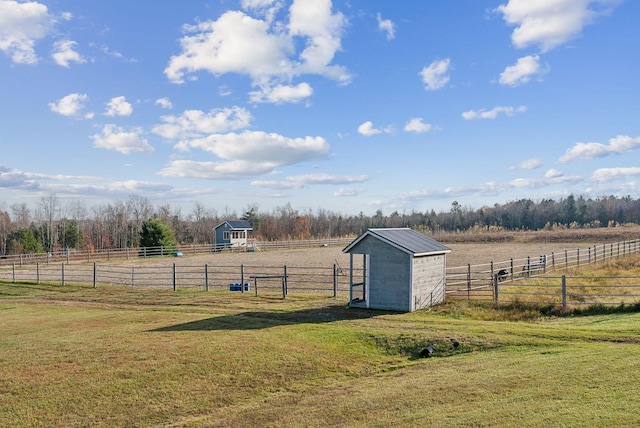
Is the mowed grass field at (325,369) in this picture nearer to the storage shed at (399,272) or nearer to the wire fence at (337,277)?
the storage shed at (399,272)

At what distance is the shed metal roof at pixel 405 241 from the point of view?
17.1m

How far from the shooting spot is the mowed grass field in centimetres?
776

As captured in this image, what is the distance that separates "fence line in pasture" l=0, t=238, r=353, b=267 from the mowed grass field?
31875mm

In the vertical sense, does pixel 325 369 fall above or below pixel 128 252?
below

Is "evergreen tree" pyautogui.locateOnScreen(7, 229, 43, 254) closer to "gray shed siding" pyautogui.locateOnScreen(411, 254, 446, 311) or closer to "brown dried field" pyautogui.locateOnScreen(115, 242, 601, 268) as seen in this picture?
"brown dried field" pyautogui.locateOnScreen(115, 242, 601, 268)

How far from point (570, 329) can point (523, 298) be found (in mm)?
4884

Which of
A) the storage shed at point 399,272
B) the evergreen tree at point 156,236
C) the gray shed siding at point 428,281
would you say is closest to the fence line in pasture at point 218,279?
the storage shed at point 399,272

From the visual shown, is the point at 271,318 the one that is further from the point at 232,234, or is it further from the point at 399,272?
the point at 232,234

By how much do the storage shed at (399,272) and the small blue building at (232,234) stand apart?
143 feet

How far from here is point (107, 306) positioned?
2042 centimetres

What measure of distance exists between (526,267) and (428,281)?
38.9 feet

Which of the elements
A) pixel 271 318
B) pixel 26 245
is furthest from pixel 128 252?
pixel 271 318

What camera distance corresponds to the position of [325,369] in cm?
1071

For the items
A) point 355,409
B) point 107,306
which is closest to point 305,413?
point 355,409
